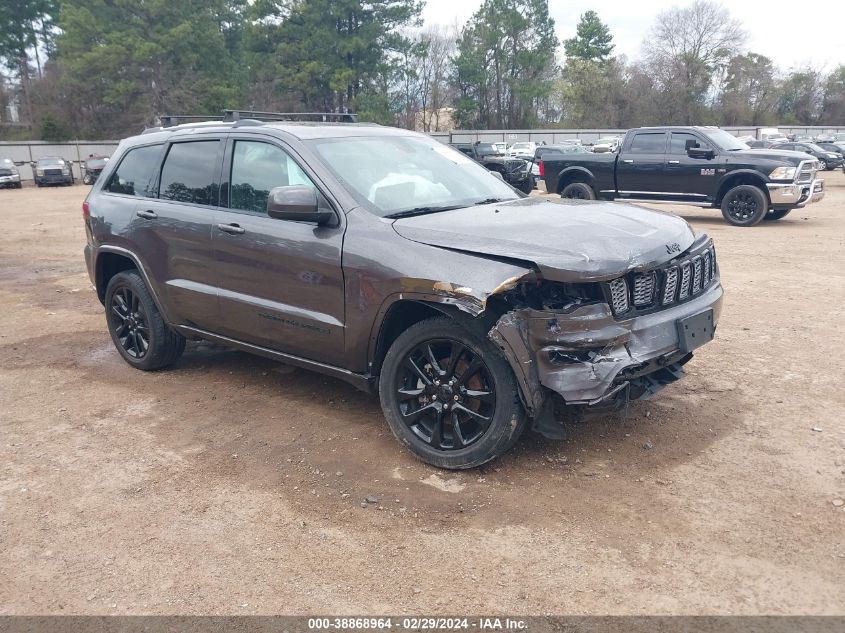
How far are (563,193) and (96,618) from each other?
14344 mm

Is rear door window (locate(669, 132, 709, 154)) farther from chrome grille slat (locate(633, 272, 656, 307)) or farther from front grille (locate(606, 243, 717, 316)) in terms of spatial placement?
chrome grille slat (locate(633, 272, 656, 307))

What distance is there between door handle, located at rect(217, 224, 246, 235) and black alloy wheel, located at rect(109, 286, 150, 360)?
1312 mm

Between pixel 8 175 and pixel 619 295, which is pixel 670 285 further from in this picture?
pixel 8 175

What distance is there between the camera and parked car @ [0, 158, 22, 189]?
33281 mm

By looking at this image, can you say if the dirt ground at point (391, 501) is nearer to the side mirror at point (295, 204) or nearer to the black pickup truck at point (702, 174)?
the side mirror at point (295, 204)

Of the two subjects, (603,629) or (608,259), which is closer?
(603,629)

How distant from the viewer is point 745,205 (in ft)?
45.6

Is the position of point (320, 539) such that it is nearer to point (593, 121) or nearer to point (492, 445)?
point (492, 445)

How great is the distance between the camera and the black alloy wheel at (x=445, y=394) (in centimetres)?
378

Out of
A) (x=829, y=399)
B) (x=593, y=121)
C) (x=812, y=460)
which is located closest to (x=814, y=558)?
(x=812, y=460)

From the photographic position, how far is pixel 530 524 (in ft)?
11.2

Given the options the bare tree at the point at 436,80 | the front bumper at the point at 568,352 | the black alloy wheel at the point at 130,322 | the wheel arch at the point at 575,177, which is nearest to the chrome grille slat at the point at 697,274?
the front bumper at the point at 568,352

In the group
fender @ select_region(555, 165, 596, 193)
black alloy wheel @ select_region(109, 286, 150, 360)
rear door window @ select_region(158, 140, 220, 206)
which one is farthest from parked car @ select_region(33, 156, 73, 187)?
rear door window @ select_region(158, 140, 220, 206)

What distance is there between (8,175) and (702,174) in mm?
31647
